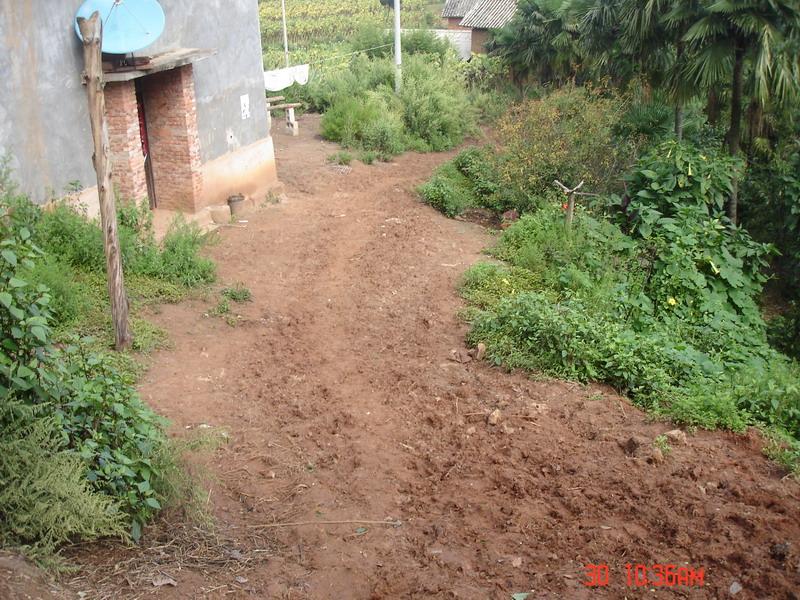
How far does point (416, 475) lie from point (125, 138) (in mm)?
6604

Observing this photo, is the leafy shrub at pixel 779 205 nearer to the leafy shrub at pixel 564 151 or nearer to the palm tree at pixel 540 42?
the leafy shrub at pixel 564 151

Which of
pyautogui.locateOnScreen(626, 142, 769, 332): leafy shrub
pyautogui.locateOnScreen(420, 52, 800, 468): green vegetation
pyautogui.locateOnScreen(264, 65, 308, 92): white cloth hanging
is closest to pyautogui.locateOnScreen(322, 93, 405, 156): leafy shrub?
pyautogui.locateOnScreen(264, 65, 308, 92): white cloth hanging

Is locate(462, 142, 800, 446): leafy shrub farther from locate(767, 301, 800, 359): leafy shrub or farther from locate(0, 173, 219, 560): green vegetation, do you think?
locate(0, 173, 219, 560): green vegetation

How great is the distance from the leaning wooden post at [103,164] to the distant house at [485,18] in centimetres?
2491

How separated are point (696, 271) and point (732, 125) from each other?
4117mm

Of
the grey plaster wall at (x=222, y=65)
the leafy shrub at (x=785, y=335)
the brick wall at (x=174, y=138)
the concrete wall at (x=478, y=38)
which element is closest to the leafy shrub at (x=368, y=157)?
the grey plaster wall at (x=222, y=65)

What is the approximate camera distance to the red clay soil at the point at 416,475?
15.9ft

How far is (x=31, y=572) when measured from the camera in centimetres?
429

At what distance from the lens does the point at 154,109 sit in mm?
11875

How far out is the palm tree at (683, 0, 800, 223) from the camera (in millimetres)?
11406

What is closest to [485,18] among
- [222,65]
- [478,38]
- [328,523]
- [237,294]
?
[478,38]

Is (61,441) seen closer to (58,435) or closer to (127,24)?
(58,435)

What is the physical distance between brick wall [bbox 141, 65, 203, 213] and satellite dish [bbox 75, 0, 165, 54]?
1.42 metres

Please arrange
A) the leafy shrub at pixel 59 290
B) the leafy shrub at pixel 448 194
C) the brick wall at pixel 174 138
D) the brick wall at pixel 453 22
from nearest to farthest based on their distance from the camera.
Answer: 1. the leafy shrub at pixel 59 290
2. the brick wall at pixel 174 138
3. the leafy shrub at pixel 448 194
4. the brick wall at pixel 453 22
